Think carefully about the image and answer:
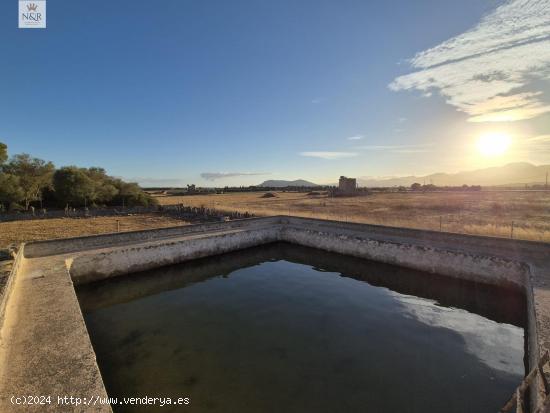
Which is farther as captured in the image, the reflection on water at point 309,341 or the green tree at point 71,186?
the green tree at point 71,186

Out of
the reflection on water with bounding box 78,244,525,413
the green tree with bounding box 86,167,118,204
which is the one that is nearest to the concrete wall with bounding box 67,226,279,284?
the reflection on water with bounding box 78,244,525,413

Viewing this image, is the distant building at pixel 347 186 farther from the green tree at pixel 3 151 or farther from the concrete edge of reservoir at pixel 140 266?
the green tree at pixel 3 151

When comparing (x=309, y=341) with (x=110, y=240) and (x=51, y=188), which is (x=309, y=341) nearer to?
(x=110, y=240)

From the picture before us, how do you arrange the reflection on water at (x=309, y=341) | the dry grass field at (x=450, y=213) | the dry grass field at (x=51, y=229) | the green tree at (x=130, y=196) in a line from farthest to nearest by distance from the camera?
the green tree at (x=130, y=196), the dry grass field at (x=51, y=229), the dry grass field at (x=450, y=213), the reflection on water at (x=309, y=341)

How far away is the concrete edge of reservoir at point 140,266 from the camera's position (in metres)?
5.30

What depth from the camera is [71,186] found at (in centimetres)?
3938

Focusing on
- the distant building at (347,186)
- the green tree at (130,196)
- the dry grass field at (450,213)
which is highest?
the distant building at (347,186)

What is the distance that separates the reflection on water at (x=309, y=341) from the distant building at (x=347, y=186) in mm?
54352

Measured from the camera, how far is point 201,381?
21.5 ft

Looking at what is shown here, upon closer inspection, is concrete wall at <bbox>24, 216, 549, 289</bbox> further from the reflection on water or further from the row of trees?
the row of trees

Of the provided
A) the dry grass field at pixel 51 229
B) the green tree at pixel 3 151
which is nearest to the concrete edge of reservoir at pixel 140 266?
the dry grass field at pixel 51 229

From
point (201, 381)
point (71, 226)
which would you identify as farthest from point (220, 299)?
point (71, 226)

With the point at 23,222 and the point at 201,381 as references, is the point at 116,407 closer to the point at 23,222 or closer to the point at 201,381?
the point at 201,381

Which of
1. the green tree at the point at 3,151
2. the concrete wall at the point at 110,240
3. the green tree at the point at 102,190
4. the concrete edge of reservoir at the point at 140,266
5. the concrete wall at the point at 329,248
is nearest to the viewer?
the concrete edge of reservoir at the point at 140,266
